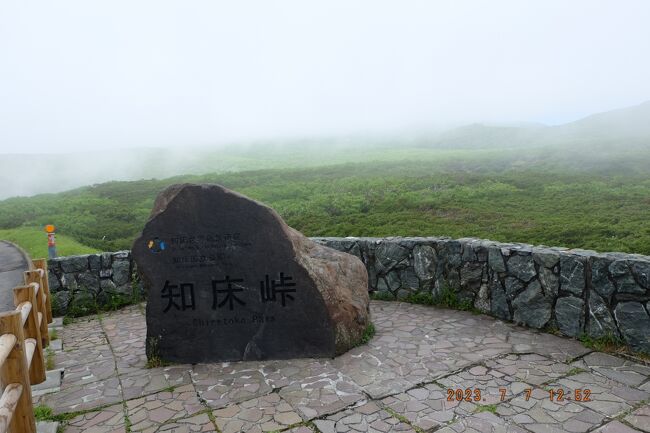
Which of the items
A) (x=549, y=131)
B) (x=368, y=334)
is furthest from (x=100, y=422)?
(x=549, y=131)

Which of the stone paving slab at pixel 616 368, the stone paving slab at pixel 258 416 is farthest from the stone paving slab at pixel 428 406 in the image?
the stone paving slab at pixel 616 368

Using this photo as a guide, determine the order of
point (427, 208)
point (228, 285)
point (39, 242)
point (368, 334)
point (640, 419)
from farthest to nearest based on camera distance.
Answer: point (427, 208), point (39, 242), point (368, 334), point (228, 285), point (640, 419)

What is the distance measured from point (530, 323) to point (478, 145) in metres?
59.7

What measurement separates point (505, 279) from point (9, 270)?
10.6m

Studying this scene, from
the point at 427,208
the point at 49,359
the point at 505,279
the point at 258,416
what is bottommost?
the point at 49,359

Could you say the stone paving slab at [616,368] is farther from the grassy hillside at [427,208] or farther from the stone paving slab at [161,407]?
the stone paving slab at [161,407]

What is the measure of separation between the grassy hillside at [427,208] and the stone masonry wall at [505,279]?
216cm

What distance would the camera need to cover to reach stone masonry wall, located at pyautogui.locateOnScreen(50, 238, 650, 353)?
214 inches

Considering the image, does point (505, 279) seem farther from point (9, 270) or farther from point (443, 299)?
point (9, 270)

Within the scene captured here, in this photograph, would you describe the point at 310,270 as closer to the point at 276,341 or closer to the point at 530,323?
the point at 276,341

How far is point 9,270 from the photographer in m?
11.3

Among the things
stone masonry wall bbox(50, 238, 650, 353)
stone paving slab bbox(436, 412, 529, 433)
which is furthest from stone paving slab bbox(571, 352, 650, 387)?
stone paving slab bbox(436, 412, 529, 433)

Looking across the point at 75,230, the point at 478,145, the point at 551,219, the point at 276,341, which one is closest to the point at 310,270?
the point at 276,341

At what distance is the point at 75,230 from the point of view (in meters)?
16.0
